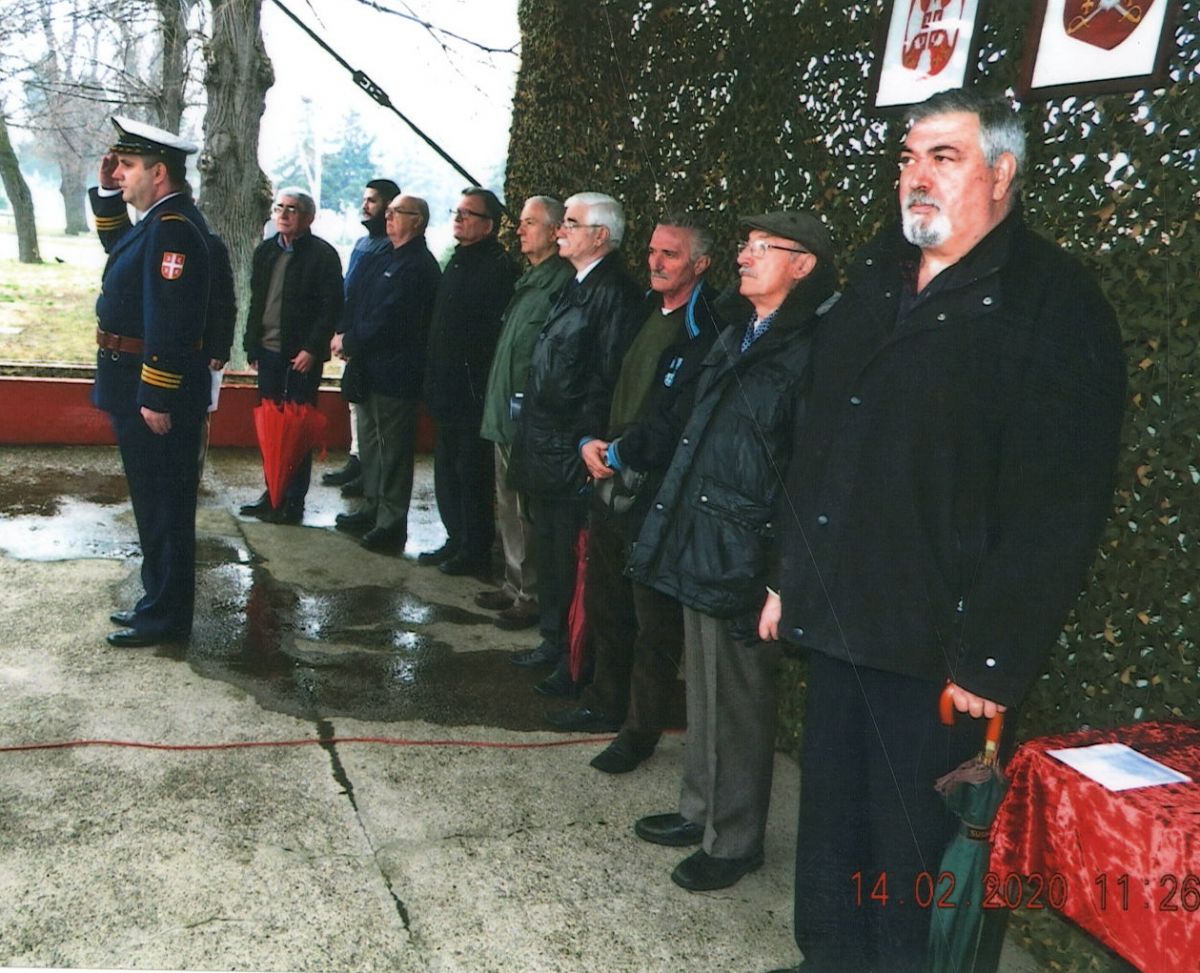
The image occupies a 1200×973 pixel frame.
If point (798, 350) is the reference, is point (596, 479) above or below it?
below

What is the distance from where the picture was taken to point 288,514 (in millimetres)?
6414

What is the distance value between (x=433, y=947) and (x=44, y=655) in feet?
7.52

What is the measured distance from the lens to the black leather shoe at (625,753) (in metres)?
3.66

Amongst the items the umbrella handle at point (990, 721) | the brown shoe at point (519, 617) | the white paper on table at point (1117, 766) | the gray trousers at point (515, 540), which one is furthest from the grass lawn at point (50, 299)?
the white paper on table at point (1117, 766)

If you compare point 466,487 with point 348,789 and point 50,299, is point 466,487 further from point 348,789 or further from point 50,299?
point 50,299

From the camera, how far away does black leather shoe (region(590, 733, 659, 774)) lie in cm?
366

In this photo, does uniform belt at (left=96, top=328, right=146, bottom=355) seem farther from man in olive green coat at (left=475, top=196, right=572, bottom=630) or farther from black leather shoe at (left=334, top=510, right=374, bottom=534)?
black leather shoe at (left=334, top=510, right=374, bottom=534)

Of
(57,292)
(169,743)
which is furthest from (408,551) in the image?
(57,292)

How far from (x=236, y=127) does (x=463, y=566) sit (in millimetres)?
5104

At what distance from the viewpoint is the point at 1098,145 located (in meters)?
2.61

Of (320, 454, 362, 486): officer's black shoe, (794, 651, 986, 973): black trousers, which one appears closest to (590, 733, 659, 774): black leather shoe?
(794, 651, 986, 973): black trousers

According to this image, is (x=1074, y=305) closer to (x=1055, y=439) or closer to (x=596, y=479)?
(x=1055, y=439)

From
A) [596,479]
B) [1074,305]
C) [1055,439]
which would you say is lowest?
[596,479]

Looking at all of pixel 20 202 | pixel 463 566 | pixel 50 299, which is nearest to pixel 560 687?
pixel 463 566
